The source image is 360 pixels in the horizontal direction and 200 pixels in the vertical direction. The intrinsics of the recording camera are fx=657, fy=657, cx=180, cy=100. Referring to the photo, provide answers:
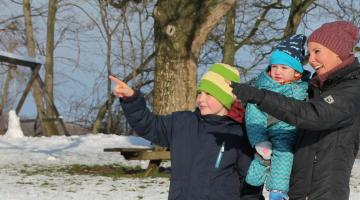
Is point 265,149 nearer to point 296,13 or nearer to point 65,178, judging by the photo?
point 65,178

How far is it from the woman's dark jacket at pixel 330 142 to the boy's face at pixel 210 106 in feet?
1.69

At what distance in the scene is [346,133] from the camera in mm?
2738

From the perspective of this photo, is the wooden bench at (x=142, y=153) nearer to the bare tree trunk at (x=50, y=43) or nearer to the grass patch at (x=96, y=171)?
the grass patch at (x=96, y=171)

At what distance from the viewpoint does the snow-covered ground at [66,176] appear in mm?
8195

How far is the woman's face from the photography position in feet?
9.20

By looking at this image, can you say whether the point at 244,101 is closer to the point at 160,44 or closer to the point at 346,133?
the point at 346,133

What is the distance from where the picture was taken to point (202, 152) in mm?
3174

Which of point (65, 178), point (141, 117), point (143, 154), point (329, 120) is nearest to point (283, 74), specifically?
point (329, 120)

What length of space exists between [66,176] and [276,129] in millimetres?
7701

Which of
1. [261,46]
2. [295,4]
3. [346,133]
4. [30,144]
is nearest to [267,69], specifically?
[346,133]

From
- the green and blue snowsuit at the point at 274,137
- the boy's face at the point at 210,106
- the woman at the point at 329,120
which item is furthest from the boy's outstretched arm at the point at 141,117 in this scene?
the woman at the point at 329,120

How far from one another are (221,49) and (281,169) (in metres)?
22.7

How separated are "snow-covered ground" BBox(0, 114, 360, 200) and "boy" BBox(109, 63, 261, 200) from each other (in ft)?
15.8

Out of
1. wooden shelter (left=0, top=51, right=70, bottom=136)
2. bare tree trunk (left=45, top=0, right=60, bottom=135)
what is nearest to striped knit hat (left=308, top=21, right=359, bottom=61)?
wooden shelter (left=0, top=51, right=70, bottom=136)
